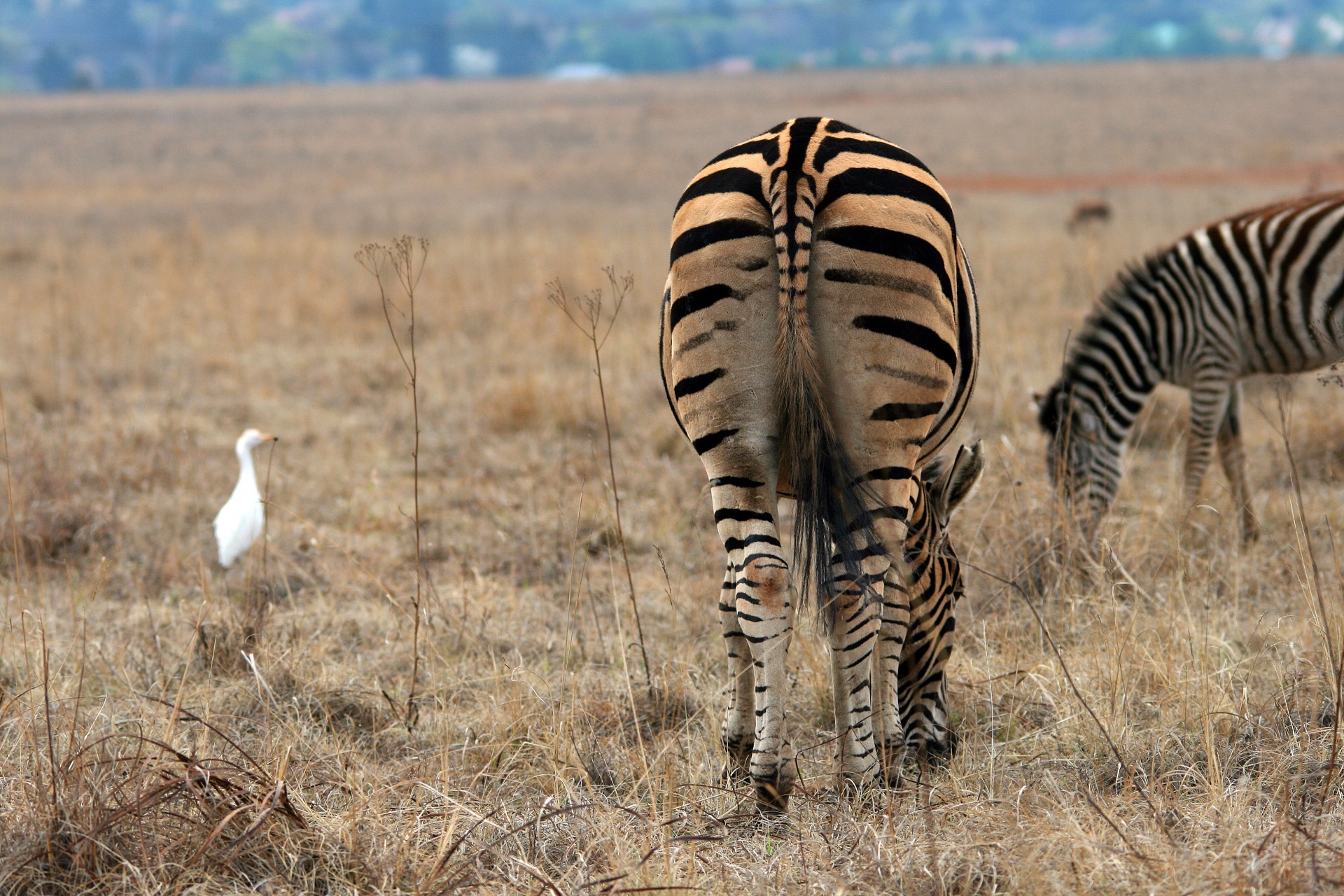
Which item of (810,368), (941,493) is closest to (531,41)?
(941,493)

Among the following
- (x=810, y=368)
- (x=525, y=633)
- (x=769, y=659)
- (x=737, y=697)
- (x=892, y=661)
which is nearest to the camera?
(x=810, y=368)

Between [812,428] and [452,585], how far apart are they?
8.96 ft

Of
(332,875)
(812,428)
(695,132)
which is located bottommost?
(332,875)

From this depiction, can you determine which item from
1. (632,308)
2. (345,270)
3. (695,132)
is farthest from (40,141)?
(632,308)

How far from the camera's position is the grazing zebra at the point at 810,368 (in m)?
3.00

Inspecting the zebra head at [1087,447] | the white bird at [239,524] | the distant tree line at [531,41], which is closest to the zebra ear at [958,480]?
the zebra head at [1087,447]

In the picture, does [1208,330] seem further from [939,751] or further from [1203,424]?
[939,751]

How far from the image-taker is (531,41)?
152375 mm

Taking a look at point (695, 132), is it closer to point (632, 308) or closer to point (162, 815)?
point (632, 308)

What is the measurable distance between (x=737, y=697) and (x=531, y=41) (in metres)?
161

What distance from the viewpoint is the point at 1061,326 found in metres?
10.0

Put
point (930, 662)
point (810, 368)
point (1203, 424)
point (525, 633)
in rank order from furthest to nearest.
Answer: point (1203, 424), point (525, 633), point (930, 662), point (810, 368)

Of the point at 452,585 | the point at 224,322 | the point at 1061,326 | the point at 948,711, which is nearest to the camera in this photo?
the point at 948,711

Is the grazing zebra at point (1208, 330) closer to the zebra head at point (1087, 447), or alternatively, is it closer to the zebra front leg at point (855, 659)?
the zebra head at point (1087, 447)
